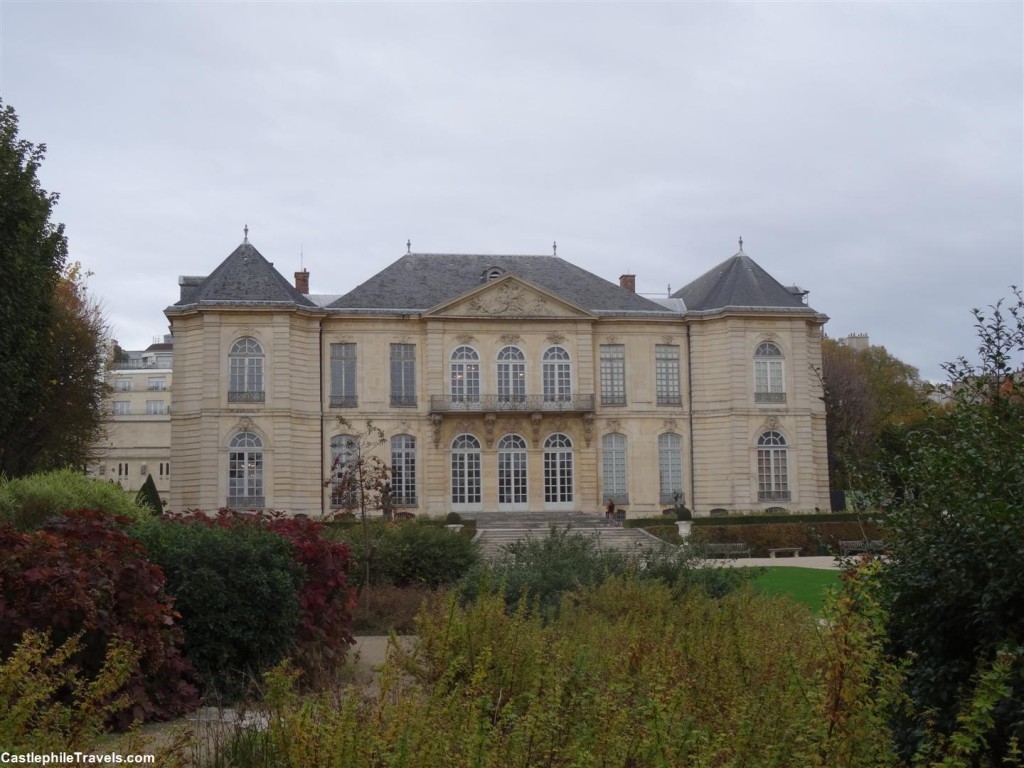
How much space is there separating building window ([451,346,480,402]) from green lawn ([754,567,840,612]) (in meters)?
14.3

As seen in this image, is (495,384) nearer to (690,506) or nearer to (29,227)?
(690,506)

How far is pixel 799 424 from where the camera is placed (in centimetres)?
3300

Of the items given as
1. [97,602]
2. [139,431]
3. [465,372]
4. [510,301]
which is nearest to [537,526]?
[465,372]

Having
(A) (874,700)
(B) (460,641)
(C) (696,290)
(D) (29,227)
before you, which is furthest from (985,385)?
(C) (696,290)

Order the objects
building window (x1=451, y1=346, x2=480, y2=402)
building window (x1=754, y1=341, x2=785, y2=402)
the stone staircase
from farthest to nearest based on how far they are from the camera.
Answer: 1. building window (x1=754, y1=341, x2=785, y2=402)
2. building window (x1=451, y1=346, x2=480, y2=402)
3. the stone staircase

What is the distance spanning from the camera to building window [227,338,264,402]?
3116cm

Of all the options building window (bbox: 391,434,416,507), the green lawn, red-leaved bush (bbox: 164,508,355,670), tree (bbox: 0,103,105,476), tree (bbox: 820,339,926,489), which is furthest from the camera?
tree (bbox: 820,339,926,489)

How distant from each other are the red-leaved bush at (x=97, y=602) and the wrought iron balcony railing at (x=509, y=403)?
82.6 ft

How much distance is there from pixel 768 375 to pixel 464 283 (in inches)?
392

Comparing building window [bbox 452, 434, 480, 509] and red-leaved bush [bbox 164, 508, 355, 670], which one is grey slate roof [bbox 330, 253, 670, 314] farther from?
red-leaved bush [bbox 164, 508, 355, 670]

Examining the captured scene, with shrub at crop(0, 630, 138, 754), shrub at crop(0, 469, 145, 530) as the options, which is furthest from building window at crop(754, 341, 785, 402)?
shrub at crop(0, 630, 138, 754)

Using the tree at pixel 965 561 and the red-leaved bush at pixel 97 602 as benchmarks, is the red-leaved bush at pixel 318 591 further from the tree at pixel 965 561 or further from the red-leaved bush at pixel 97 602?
the tree at pixel 965 561

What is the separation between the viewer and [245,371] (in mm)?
31297

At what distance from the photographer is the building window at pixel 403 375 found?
32.6 metres
